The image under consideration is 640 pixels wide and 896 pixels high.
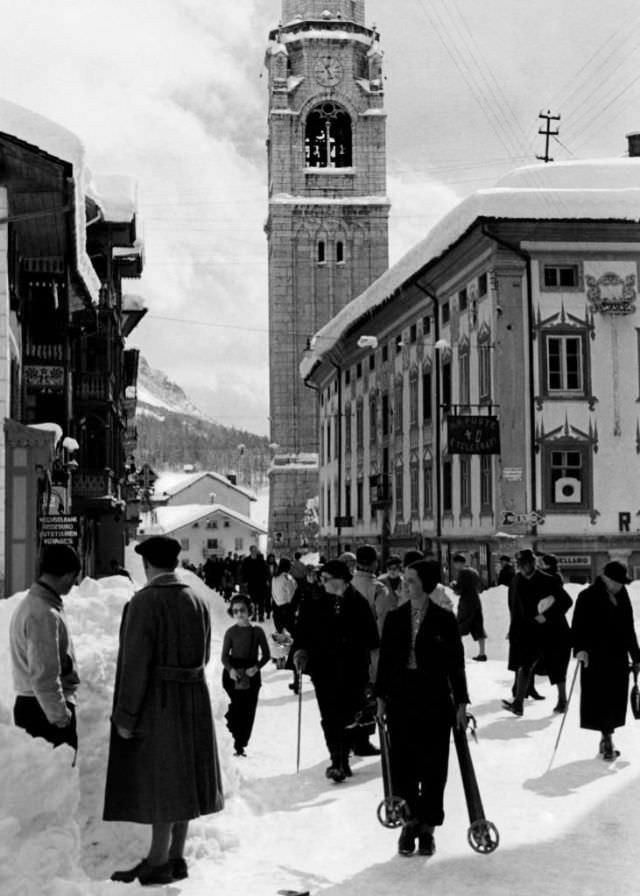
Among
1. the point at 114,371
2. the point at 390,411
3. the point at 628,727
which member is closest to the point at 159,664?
the point at 628,727

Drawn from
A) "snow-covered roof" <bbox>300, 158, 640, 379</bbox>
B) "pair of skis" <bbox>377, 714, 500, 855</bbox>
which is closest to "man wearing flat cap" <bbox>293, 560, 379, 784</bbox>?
"pair of skis" <bbox>377, 714, 500, 855</bbox>

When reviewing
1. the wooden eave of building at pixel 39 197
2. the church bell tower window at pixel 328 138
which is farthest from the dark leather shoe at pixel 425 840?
the church bell tower window at pixel 328 138

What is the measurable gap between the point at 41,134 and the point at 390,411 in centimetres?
2769

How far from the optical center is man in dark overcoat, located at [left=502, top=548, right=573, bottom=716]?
14219 mm

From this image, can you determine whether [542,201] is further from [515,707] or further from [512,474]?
[515,707]

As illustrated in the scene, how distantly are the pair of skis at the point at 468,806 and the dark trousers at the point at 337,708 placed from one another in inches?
89.1

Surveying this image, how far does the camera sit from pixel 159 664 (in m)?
7.09

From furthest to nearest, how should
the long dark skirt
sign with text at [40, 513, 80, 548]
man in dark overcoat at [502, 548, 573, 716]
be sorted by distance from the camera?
1. sign with text at [40, 513, 80, 548]
2. man in dark overcoat at [502, 548, 573, 716]
3. the long dark skirt

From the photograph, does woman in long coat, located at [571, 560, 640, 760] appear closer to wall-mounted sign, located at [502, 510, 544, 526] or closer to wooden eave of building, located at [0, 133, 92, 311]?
wooden eave of building, located at [0, 133, 92, 311]

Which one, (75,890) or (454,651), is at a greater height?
(454,651)

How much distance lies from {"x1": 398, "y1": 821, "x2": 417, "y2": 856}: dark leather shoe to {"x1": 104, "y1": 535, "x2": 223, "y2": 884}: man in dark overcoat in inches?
54.6

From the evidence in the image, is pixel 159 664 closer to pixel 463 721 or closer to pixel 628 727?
pixel 463 721

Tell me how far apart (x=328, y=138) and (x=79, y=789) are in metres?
89.3

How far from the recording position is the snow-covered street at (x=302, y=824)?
6.04 meters
